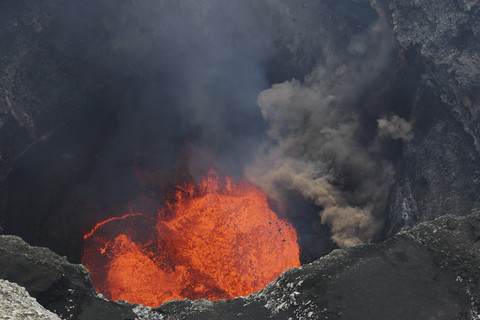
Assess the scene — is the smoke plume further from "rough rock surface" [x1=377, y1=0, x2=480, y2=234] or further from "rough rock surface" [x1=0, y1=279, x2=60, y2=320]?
"rough rock surface" [x1=0, y1=279, x2=60, y2=320]

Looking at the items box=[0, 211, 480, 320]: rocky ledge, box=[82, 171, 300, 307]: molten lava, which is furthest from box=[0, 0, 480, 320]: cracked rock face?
box=[82, 171, 300, 307]: molten lava

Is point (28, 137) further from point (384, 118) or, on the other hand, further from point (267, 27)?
point (384, 118)

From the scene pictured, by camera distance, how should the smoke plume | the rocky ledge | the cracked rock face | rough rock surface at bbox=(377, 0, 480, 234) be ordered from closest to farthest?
the rocky ledge < the cracked rock face < rough rock surface at bbox=(377, 0, 480, 234) < the smoke plume

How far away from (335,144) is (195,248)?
24.5 ft

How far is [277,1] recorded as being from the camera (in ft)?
58.7

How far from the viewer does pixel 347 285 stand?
24.8 feet

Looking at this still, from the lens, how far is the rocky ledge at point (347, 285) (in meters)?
7.12

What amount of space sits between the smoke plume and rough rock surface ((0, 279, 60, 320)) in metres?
10.8

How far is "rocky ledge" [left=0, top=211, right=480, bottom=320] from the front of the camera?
7.12 m

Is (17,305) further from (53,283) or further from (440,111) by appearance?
(440,111)

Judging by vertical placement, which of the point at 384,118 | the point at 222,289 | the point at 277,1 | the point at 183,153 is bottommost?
the point at 222,289

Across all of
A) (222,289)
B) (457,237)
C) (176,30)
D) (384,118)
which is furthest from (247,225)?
(176,30)

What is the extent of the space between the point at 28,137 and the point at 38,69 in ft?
10.1

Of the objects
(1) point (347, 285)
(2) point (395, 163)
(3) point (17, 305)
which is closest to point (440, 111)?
(2) point (395, 163)
